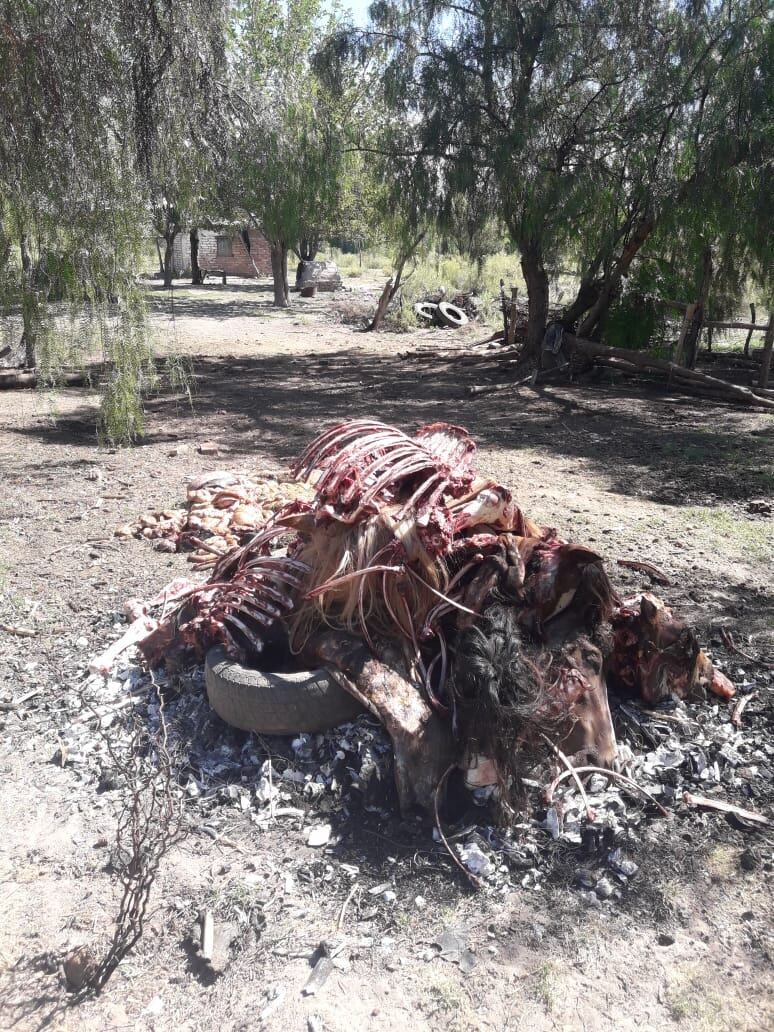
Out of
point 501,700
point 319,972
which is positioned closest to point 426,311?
point 501,700

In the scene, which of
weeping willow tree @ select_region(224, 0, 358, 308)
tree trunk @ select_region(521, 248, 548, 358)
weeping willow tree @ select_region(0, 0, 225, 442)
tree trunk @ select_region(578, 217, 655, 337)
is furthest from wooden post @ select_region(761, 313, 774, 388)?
weeping willow tree @ select_region(0, 0, 225, 442)

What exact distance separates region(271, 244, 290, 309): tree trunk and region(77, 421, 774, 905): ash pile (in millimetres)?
23390

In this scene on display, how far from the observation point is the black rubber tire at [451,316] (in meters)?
21.8

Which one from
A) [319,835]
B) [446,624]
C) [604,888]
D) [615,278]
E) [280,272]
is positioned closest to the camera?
[604,888]

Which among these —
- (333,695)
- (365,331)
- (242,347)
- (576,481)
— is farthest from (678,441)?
(365,331)

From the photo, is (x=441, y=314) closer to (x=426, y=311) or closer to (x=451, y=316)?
(x=451, y=316)

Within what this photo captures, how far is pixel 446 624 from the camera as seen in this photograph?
142 inches

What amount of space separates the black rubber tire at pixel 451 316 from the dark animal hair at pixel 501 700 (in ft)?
62.8

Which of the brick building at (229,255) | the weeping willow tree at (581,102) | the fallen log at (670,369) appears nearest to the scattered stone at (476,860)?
the fallen log at (670,369)

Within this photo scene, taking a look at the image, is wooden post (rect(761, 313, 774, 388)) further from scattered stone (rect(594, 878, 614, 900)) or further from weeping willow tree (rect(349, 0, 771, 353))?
scattered stone (rect(594, 878, 614, 900))

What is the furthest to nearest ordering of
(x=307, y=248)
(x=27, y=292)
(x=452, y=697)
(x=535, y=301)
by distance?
1. (x=307, y=248)
2. (x=535, y=301)
3. (x=27, y=292)
4. (x=452, y=697)

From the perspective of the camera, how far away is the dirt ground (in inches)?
98.7

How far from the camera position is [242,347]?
58.7ft

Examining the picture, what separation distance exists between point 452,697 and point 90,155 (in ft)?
20.8
